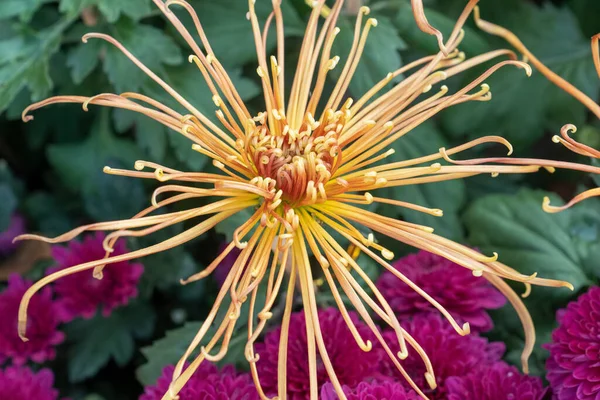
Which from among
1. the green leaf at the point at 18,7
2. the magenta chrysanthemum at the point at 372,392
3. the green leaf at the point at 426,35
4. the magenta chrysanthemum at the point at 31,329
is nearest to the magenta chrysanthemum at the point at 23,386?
the magenta chrysanthemum at the point at 31,329

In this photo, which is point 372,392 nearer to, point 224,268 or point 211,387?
point 211,387

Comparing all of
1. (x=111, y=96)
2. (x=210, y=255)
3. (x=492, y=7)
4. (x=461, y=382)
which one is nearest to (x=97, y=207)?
(x=210, y=255)

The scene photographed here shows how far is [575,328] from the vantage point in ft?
1.65

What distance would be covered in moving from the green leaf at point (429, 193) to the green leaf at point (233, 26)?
0.65 ft

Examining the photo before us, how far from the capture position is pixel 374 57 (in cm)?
72

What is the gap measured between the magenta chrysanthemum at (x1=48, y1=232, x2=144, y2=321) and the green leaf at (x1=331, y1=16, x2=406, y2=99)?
312 mm

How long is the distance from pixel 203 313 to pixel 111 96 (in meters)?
0.41

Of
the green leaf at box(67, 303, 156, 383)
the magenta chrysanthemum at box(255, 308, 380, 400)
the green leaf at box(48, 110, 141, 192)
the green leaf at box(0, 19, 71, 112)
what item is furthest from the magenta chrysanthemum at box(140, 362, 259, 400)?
the green leaf at box(48, 110, 141, 192)

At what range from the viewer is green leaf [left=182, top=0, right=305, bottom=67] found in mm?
785

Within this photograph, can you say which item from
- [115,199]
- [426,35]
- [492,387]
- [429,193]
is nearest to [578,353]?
[492,387]

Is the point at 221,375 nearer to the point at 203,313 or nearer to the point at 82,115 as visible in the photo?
the point at 203,313

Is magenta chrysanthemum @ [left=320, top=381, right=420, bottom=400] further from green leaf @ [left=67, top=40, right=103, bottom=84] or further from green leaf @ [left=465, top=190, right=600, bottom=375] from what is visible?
green leaf @ [left=67, top=40, right=103, bottom=84]

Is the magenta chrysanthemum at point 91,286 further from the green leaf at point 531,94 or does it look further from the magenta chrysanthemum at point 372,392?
the green leaf at point 531,94

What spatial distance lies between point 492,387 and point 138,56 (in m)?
0.50
